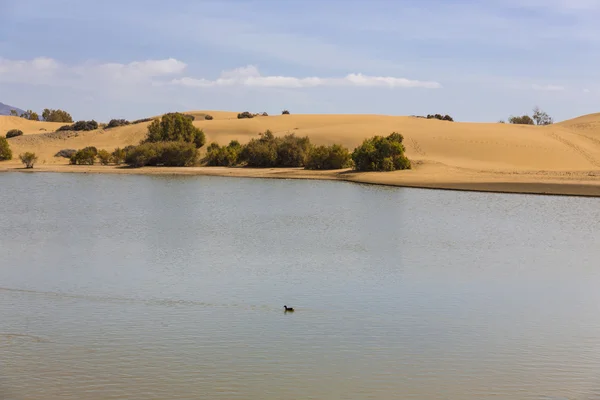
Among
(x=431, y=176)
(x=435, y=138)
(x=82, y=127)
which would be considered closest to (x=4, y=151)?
(x=82, y=127)

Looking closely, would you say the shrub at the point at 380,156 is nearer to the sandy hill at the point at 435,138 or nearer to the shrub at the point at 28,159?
the sandy hill at the point at 435,138

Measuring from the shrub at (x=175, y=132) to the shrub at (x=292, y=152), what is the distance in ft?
33.4

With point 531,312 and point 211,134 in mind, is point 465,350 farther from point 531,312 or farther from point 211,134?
point 211,134

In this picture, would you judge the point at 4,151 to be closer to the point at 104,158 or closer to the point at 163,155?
the point at 104,158

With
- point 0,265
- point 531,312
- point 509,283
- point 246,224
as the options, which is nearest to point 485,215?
point 246,224

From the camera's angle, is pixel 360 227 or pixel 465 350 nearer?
pixel 465 350

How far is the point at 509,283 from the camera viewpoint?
16.4 meters

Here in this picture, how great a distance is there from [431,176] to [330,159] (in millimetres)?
9602

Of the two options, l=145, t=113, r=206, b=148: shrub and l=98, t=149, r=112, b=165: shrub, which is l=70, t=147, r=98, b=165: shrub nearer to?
l=98, t=149, r=112, b=165: shrub

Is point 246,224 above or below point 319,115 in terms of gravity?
below

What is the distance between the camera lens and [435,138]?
221ft

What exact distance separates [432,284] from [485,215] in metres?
14.2

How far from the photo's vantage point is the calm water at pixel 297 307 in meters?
9.95

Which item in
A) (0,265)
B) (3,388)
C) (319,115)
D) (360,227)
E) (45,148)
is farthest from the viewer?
(319,115)
